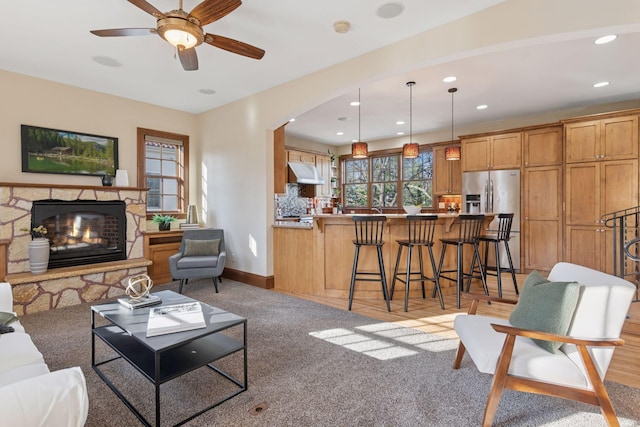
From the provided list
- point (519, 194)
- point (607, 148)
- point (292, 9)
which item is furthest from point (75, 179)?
point (607, 148)

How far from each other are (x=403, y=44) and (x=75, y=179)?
4657 mm

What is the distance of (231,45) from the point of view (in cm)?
267

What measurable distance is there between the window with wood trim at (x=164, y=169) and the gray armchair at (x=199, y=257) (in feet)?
3.79

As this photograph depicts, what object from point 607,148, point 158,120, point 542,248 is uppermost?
point 158,120

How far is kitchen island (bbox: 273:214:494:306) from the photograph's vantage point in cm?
419

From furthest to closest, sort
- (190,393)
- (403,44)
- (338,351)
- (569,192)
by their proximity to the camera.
Answer: 1. (569,192)
2. (403,44)
3. (338,351)
4. (190,393)

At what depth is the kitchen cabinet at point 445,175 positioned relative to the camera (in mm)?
6629

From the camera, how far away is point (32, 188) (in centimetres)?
398

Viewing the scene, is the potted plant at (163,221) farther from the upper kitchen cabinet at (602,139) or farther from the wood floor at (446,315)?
the upper kitchen cabinet at (602,139)

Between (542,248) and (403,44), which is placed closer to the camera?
(403,44)

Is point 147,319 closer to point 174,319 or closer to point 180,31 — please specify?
point 174,319

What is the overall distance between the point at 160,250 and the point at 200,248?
0.87 meters

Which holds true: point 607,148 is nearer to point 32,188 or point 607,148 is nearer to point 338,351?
point 338,351

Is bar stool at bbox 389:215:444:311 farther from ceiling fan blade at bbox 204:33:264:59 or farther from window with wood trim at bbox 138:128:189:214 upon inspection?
window with wood trim at bbox 138:128:189:214
